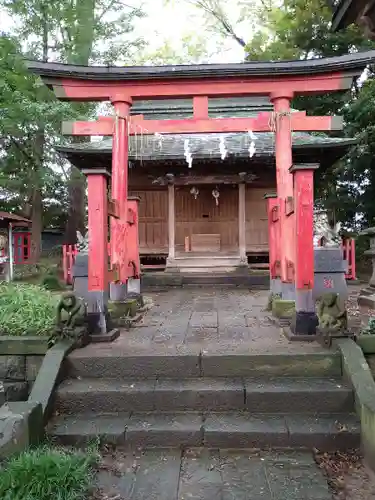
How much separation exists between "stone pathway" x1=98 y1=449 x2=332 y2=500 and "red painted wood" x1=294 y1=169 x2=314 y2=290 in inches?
84.2

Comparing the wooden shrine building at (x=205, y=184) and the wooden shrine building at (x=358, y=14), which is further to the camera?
the wooden shrine building at (x=205, y=184)

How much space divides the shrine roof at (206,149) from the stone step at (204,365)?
7296 millimetres

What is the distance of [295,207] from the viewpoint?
470 centimetres

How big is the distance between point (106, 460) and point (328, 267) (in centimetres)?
533

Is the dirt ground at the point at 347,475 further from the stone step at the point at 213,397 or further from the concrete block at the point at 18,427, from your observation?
the concrete block at the point at 18,427

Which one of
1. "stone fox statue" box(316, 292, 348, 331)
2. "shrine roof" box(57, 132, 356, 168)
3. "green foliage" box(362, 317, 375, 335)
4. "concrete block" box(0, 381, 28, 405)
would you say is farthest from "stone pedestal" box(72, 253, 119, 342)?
"shrine roof" box(57, 132, 356, 168)

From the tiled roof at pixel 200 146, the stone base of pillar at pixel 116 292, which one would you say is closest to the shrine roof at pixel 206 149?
the tiled roof at pixel 200 146

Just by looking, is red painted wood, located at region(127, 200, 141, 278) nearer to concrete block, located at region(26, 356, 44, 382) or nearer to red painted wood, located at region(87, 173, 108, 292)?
red painted wood, located at region(87, 173, 108, 292)

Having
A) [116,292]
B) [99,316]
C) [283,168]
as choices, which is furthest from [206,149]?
[99,316]

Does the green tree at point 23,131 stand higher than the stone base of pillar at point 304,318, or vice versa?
the green tree at point 23,131

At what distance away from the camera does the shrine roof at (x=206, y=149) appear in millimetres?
10578

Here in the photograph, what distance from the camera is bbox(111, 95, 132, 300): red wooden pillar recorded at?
19.9 feet

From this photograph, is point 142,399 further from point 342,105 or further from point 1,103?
point 342,105

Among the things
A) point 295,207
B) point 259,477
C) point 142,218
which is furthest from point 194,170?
point 259,477
